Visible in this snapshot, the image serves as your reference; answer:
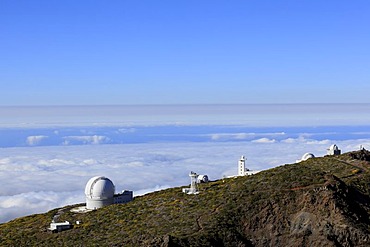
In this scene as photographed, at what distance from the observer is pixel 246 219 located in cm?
4103

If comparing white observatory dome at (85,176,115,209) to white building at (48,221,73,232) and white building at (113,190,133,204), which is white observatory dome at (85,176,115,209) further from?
white building at (48,221,73,232)

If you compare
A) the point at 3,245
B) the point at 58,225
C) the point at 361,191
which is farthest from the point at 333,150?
the point at 3,245

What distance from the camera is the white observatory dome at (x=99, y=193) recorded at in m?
53.3

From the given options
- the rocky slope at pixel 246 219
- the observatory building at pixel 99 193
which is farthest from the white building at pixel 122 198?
the rocky slope at pixel 246 219

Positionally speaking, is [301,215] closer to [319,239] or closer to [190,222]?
[319,239]

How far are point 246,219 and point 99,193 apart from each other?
17.9 m

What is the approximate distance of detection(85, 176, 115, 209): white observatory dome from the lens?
175 feet

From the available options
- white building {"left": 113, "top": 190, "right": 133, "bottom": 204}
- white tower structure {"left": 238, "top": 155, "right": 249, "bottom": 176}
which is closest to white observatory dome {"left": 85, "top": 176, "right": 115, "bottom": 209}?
white building {"left": 113, "top": 190, "right": 133, "bottom": 204}

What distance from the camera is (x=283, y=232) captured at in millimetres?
40000

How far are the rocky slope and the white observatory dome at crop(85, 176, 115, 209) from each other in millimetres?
3169

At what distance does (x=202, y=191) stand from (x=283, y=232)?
1285 centimetres

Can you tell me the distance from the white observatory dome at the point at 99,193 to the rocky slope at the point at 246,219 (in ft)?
10.4

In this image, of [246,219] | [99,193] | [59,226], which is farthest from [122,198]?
[246,219]

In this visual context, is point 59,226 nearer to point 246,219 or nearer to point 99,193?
point 99,193
